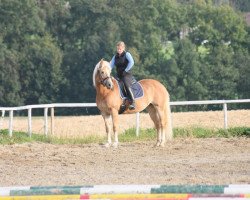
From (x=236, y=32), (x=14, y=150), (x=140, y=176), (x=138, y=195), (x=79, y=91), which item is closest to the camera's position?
(x=138, y=195)

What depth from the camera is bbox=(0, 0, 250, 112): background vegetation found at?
54562 millimetres

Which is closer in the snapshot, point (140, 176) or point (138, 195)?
point (138, 195)

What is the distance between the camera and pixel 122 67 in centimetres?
1972

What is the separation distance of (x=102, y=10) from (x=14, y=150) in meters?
41.0

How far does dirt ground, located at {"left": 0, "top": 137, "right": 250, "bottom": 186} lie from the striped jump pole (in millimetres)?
3470

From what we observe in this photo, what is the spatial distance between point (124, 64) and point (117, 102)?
717 mm

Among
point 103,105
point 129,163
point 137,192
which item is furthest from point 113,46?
point 137,192

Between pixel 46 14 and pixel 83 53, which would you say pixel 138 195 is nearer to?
pixel 83 53

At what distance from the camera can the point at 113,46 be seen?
56.1 meters

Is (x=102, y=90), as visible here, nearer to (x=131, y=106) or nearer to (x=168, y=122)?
(x=131, y=106)

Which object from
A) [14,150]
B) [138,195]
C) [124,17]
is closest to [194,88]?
[124,17]

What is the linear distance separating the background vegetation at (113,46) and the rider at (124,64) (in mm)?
32597

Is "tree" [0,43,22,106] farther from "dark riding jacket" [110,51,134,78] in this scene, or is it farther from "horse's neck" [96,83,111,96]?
"horse's neck" [96,83,111,96]

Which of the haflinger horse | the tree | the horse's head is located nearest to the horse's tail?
the haflinger horse
